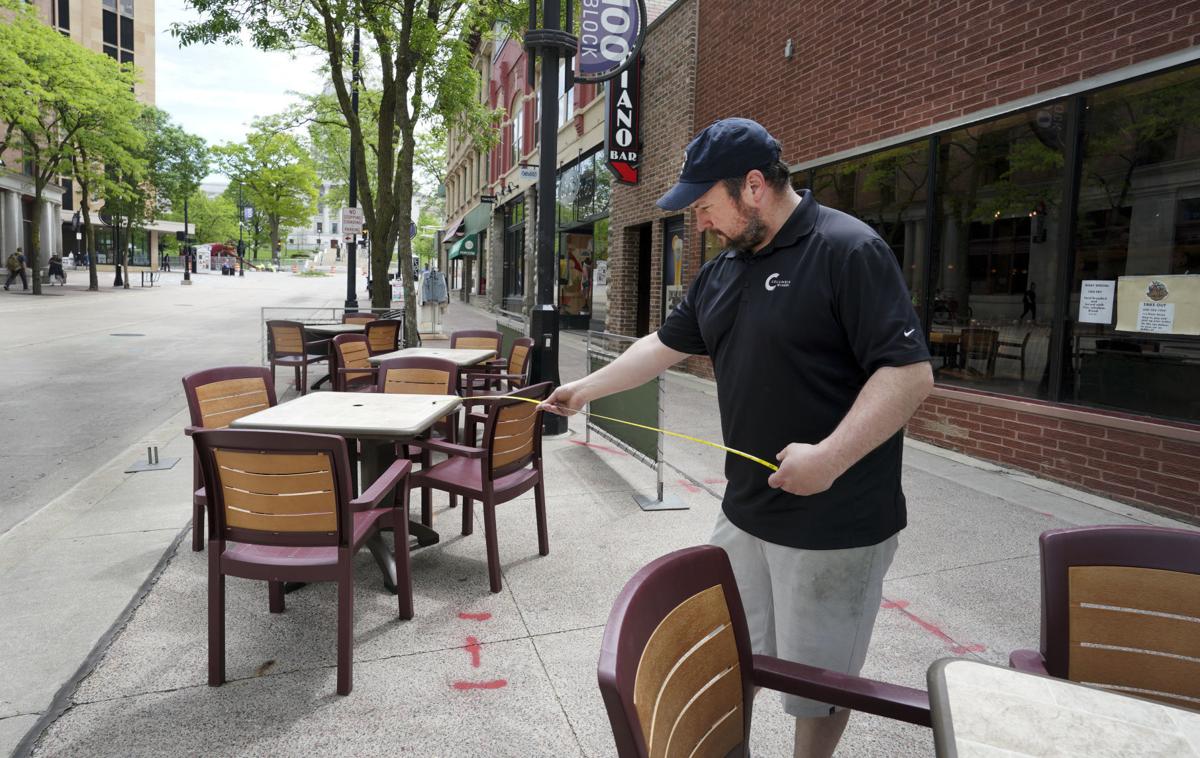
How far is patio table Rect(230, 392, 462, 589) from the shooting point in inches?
159

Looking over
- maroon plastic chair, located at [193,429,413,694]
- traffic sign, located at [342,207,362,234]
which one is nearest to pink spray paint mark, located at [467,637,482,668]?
Result: maroon plastic chair, located at [193,429,413,694]

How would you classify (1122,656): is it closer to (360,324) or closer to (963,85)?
(963,85)

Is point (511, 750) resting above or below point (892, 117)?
below

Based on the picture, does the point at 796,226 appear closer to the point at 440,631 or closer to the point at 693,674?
the point at 693,674

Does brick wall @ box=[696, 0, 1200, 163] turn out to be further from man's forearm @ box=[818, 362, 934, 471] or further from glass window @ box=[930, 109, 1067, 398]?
man's forearm @ box=[818, 362, 934, 471]

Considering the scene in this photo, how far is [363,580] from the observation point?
4.30 m

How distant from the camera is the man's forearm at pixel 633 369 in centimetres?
269

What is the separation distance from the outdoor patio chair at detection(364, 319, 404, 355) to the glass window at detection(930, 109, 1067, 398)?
7294 millimetres

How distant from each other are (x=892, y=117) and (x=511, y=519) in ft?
20.2

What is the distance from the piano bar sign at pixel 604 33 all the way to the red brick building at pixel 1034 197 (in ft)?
7.37

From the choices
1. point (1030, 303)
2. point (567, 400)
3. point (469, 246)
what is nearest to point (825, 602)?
point (567, 400)

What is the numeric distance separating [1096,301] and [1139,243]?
0.54 m

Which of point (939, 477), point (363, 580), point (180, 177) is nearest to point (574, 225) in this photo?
point (939, 477)

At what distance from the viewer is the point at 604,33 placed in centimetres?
1086
